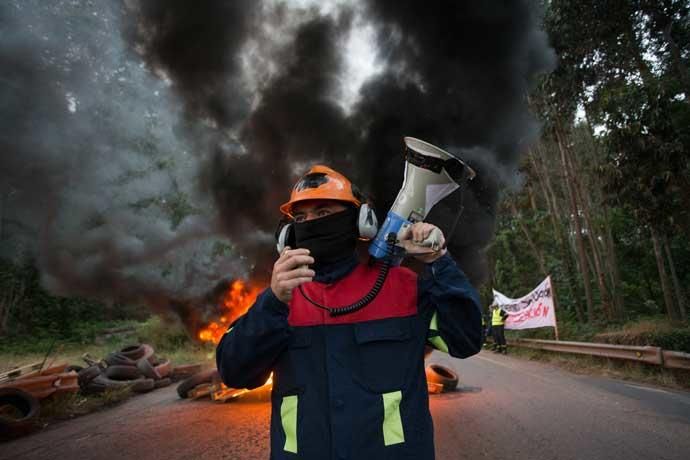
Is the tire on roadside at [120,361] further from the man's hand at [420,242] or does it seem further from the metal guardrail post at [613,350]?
the metal guardrail post at [613,350]

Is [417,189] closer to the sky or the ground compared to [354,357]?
closer to the sky

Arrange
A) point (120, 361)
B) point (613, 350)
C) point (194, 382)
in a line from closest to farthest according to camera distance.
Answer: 1. point (194, 382)
2. point (613, 350)
3. point (120, 361)

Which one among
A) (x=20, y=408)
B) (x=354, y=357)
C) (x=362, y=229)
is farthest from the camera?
(x=20, y=408)

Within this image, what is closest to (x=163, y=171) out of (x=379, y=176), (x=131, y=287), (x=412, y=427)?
(x=131, y=287)

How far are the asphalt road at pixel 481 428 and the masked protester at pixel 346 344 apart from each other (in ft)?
8.41

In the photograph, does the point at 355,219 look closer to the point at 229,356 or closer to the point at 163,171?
the point at 229,356

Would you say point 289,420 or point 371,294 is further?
point 371,294

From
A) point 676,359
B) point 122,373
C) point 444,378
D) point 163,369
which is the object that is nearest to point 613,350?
point 676,359

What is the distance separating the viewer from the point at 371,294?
175cm

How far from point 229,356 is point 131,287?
12644 mm

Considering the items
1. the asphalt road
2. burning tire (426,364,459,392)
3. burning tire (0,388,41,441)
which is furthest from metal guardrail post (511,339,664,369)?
burning tire (0,388,41,441)

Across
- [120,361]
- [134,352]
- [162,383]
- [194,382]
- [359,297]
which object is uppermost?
[359,297]

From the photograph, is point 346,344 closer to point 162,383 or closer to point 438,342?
point 438,342

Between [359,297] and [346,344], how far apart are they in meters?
0.22
